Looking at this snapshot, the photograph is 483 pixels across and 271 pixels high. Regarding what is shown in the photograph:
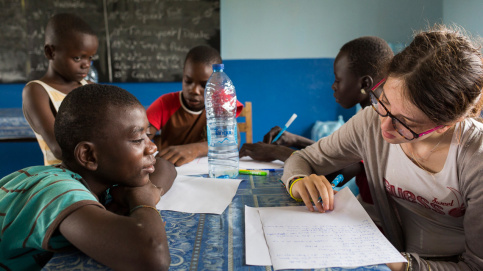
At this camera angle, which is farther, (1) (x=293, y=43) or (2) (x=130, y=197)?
(1) (x=293, y=43)

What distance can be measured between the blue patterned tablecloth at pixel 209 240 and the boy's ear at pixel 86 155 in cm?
21

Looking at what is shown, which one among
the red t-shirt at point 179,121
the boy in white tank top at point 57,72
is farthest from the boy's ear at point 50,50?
the red t-shirt at point 179,121

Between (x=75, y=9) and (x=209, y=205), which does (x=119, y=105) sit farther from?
(x=75, y=9)

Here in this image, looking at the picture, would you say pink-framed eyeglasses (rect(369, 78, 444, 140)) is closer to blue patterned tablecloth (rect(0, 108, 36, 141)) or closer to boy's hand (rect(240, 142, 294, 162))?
boy's hand (rect(240, 142, 294, 162))

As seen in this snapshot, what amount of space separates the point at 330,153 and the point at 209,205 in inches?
19.5

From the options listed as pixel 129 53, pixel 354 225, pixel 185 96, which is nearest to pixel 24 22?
pixel 129 53

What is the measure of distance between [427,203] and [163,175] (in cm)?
77

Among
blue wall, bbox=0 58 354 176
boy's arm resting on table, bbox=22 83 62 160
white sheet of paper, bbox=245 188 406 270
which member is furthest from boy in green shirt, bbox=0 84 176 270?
blue wall, bbox=0 58 354 176

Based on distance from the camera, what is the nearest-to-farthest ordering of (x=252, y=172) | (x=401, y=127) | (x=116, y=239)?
(x=116, y=239), (x=401, y=127), (x=252, y=172)

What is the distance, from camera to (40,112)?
1.50 meters

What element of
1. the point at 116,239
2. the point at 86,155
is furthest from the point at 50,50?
the point at 116,239

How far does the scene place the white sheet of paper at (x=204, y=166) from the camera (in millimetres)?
1324

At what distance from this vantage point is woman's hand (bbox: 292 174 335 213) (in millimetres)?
876

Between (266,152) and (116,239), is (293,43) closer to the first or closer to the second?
(266,152)
